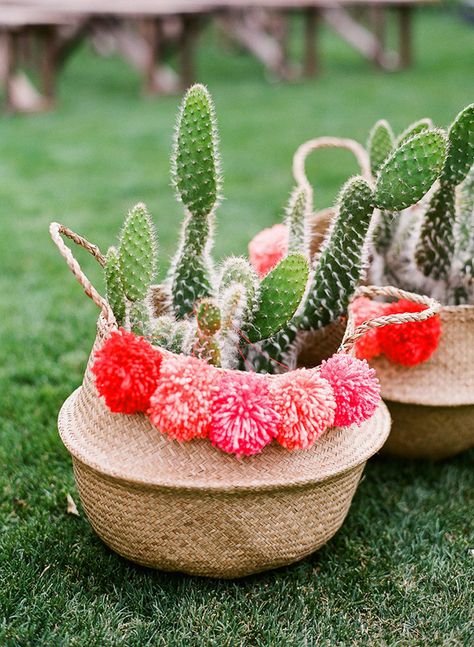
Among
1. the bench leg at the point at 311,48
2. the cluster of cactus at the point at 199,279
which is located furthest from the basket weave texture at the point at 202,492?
the bench leg at the point at 311,48

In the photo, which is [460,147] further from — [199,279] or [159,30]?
[159,30]

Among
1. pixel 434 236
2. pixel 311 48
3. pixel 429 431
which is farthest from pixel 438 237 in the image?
pixel 311 48

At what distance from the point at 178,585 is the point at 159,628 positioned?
0.13m

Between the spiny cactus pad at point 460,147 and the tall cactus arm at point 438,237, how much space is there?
0.05 metres

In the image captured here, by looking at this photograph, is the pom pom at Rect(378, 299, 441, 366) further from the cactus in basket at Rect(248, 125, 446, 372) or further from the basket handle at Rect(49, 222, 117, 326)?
the basket handle at Rect(49, 222, 117, 326)

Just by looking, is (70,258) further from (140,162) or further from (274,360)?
(140,162)

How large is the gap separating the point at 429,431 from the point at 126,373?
874 millimetres

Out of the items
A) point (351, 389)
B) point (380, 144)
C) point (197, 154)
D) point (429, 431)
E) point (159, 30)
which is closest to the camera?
point (351, 389)

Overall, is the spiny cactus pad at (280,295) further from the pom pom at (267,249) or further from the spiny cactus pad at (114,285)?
the pom pom at (267,249)

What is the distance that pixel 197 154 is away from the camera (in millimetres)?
1666

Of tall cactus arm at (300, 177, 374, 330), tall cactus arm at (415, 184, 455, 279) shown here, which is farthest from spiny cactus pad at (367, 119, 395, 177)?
tall cactus arm at (300, 177, 374, 330)

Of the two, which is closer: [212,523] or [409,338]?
[212,523]

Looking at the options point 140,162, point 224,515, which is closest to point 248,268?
point 224,515

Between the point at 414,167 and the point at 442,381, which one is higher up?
the point at 414,167
